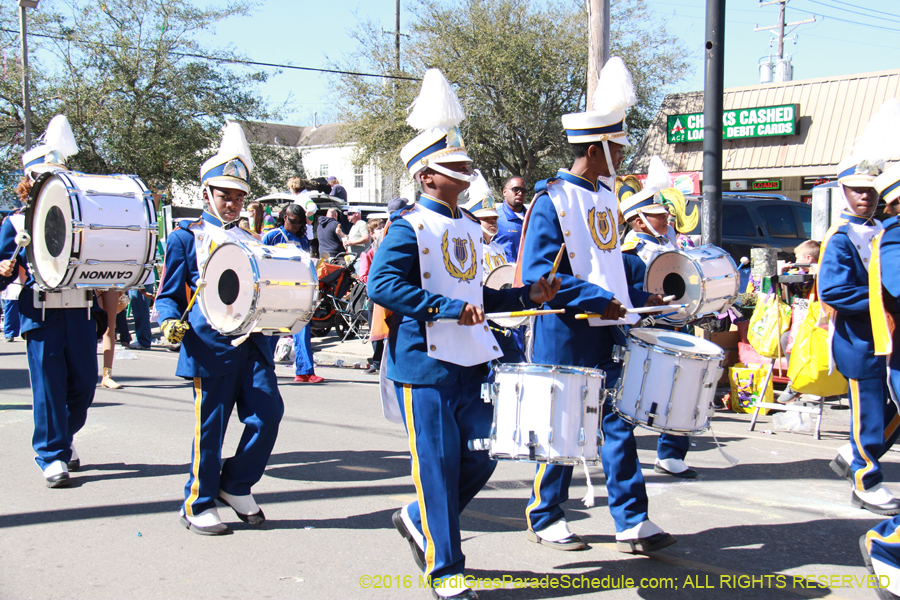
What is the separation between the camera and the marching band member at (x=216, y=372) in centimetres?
449

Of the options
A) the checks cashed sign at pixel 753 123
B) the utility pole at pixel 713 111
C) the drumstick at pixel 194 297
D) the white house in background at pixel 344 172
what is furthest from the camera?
the white house in background at pixel 344 172

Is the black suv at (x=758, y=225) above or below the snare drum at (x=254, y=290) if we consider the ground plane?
above

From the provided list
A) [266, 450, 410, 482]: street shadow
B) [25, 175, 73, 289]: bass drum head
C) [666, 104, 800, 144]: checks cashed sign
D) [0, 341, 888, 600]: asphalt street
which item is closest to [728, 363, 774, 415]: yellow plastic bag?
[0, 341, 888, 600]: asphalt street

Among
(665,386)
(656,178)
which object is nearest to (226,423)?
(665,386)

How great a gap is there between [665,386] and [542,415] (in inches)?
30.8

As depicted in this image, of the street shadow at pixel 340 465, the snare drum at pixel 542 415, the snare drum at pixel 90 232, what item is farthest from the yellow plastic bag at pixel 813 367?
the snare drum at pixel 90 232

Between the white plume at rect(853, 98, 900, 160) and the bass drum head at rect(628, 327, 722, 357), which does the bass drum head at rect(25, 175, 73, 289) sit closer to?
the bass drum head at rect(628, 327, 722, 357)

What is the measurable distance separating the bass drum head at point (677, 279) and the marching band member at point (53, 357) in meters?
3.74

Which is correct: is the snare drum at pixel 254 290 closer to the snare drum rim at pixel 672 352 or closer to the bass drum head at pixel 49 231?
the bass drum head at pixel 49 231

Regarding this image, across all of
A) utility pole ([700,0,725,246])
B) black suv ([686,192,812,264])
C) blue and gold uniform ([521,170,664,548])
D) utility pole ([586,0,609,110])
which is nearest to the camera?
blue and gold uniform ([521,170,664,548])

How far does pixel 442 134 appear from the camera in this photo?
3.78 m

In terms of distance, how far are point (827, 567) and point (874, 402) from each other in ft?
4.34

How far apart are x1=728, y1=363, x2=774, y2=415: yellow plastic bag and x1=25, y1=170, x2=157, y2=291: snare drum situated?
581 centimetres

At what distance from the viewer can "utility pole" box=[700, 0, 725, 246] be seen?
941 cm
